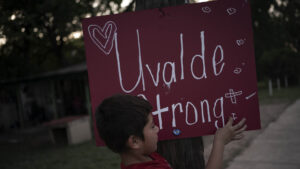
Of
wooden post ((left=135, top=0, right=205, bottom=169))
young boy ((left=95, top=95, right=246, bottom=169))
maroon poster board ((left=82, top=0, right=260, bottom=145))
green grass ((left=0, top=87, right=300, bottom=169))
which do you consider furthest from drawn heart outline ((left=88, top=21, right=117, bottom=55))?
green grass ((left=0, top=87, right=300, bottom=169))

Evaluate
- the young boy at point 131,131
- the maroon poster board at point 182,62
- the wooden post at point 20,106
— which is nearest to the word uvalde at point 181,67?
the maroon poster board at point 182,62

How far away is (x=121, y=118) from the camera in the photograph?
3.74 ft

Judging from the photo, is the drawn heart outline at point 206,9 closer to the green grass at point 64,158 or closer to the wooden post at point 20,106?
the green grass at point 64,158

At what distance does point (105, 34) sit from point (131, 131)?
0.61 metres

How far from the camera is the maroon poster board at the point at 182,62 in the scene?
1.41m

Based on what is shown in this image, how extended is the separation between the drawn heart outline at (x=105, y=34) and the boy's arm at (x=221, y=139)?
2.52 ft

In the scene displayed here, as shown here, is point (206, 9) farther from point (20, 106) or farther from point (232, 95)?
point (20, 106)

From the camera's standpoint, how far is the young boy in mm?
1147

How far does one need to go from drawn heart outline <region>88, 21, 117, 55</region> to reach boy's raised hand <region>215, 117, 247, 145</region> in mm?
763

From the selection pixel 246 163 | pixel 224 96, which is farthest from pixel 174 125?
pixel 246 163

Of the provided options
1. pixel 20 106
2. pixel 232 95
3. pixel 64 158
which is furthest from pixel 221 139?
pixel 20 106

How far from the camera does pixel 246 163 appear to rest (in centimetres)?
398

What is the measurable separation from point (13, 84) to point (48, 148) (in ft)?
23.5

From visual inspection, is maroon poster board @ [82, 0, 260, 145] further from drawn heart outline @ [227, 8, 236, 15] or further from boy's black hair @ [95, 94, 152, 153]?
boy's black hair @ [95, 94, 152, 153]
